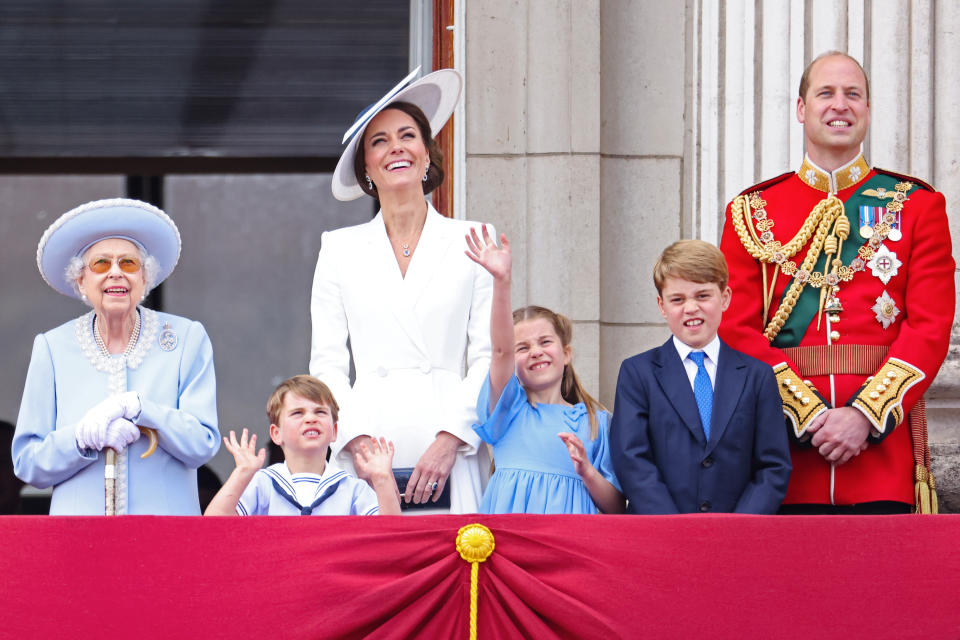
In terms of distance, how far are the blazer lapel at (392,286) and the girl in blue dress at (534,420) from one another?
0.28 meters

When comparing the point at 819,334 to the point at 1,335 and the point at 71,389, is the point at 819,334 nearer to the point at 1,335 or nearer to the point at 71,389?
the point at 71,389

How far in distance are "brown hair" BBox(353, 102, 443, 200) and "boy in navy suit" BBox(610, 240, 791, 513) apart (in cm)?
82

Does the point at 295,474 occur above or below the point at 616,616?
above

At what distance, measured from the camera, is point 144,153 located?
28.8ft

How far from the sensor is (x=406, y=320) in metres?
4.11

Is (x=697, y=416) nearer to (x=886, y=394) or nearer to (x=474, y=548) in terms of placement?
(x=886, y=394)

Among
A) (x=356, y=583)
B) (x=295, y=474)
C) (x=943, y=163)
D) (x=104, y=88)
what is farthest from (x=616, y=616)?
(x=104, y=88)

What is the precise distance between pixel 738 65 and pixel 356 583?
3049mm

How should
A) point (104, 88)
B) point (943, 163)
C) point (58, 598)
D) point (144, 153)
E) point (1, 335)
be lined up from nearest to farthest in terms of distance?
point (58, 598) → point (943, 163) → point (104, 88) → point (144, 153) → point (1, 335)

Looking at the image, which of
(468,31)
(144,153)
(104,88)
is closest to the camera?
(468,31)

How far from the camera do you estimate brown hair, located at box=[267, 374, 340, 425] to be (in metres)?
3.86

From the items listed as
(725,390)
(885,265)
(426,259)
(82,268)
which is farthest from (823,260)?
(82,268)

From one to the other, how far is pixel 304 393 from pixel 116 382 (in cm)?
51

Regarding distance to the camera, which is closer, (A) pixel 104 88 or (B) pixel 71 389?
(B) pixel 71 389
